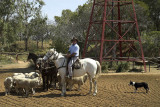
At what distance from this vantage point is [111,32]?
1329 inches

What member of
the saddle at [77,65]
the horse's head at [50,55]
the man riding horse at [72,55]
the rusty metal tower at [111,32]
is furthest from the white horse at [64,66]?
the rusty metal tower at [111,32]

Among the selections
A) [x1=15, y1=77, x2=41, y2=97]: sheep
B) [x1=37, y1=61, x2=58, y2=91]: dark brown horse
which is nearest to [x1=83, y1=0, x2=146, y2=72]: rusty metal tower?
[x1=37, y1=61, x2=58, y2=91]: dark brown horse

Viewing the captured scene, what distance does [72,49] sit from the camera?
12.0 m

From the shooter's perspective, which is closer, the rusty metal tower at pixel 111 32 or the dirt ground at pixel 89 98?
the dirt ground at pixel 89 98

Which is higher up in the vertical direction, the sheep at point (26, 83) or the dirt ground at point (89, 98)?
the sheep at point (26, 83)

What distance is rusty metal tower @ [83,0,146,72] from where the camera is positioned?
22481 millimetres

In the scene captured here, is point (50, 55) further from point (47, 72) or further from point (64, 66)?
point (47, 72)

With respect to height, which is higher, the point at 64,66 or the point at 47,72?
the point at 64,66

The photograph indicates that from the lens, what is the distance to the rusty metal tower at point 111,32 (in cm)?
2248

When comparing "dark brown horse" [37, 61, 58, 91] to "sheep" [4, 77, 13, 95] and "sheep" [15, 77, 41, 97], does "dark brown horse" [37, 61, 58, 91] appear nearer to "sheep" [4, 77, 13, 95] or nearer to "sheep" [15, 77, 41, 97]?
"sheep" [15, 77, 41, 97]

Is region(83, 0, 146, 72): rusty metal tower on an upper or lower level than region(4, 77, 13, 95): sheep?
upper

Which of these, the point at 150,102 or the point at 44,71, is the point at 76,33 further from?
the point at 150,102

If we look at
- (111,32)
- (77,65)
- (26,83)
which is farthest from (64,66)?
(111,32)

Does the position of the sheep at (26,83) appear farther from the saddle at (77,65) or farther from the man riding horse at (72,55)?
the saddle at (77,65)
